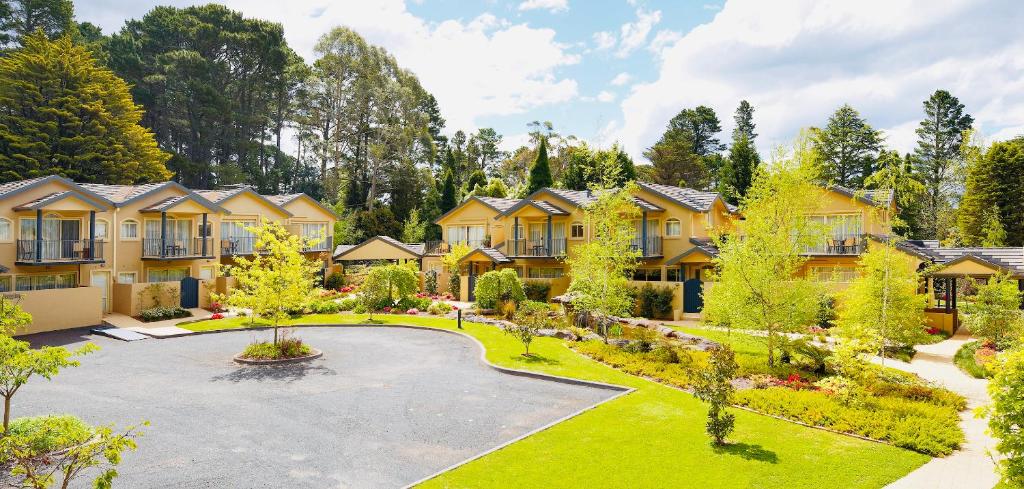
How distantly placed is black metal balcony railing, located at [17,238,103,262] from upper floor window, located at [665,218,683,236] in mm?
31637

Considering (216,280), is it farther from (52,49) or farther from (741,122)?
(741,122)

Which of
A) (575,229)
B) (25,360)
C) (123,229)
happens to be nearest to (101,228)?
(123,229)

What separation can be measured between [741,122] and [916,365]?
58778 mm

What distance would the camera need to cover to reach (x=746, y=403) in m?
14.3

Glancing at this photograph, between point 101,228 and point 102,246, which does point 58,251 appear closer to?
point 102,246

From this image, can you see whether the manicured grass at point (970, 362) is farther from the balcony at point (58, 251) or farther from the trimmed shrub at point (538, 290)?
the balcony at point (58, 251)

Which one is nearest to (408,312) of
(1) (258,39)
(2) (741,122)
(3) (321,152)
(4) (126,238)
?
(4) (126,238)

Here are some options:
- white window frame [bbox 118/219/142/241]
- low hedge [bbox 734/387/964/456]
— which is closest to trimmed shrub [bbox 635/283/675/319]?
low hedge [bbox 734/387/964/456]

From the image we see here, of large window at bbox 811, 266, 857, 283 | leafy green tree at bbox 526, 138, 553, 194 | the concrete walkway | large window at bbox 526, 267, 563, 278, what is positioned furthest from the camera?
leafy green tree at bbox 526, 138, 553, 194

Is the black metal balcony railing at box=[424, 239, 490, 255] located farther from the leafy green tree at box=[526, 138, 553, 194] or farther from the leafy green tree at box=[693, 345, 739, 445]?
the leafy green tree at box=[693, 345, 739, 445]

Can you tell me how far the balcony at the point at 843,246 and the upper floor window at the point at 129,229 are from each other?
38731 millimetres

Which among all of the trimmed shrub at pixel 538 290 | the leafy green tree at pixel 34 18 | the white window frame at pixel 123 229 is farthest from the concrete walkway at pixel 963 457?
the leafy green tree at pixel 34 18

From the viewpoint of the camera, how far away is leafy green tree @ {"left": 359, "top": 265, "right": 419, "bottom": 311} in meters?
30.5

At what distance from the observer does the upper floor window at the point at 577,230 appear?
37938mm
